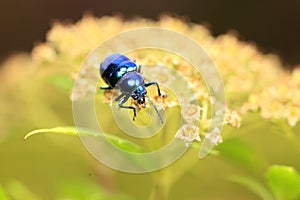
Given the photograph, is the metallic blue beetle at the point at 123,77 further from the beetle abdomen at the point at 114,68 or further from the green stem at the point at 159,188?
the green stem at the point at 159,188

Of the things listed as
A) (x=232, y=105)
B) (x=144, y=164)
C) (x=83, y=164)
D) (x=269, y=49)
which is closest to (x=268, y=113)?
(x=232, y=105)

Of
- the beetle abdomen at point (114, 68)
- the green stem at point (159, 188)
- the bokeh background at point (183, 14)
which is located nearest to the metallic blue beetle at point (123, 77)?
the beetle abdomen at point (114, 68)

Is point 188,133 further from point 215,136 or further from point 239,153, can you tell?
point 239,153

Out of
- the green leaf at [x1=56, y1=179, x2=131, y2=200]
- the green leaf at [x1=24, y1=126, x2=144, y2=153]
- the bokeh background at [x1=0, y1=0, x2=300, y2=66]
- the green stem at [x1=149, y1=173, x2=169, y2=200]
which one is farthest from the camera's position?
the bokeh background at [x1=0, y1=0, x2=300, y2=66]

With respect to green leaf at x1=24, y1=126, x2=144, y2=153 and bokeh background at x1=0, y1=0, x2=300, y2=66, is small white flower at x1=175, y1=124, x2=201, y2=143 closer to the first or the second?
green leaf at x1=24, y1=126, x2=144, y2=153

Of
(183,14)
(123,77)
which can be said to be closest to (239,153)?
(123,77)

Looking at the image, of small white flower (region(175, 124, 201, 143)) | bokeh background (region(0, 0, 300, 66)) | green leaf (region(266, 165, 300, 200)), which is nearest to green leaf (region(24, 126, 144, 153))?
small white flower (region(175, 124, 201, 143))

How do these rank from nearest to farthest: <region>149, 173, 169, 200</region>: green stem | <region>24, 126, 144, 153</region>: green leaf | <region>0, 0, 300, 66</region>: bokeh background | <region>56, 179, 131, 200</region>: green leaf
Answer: <region>24, 126, 144, 153</region>: green leaf
<region>149, 173, 169, 200</region>: green stem
<region>56, 179, 131, 200</region>: green leaf
<region>0, 0, 300, 66</region>: bokeh background
